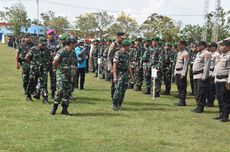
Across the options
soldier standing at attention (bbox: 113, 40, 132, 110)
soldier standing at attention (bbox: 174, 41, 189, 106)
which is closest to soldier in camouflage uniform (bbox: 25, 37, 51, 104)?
soldier standing at attention (bbox: 113, 40, 132, 110)

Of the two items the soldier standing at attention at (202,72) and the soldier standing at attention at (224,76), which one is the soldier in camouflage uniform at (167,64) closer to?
the soldier standing at attention at (202,72)

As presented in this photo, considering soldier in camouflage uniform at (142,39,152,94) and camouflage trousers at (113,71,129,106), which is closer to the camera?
camouflage trousers at (113,71,129,106)

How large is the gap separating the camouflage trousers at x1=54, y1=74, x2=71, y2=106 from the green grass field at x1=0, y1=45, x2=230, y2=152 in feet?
1.43

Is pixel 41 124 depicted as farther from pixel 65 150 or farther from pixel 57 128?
pixel 65 150

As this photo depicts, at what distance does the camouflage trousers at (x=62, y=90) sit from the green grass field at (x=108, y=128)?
436mm

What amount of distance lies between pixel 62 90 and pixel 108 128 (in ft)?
5.77

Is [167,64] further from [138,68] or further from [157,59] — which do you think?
[138,68]

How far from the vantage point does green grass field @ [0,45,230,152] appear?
25.7 feet

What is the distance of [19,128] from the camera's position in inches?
352

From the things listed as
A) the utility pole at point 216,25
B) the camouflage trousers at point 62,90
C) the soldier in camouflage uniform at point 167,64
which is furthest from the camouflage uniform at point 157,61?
the utility pole at point 216,25

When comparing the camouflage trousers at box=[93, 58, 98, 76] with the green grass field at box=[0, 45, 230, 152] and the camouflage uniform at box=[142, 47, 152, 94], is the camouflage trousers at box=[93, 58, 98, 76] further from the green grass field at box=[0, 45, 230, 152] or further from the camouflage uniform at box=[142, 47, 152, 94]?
the green grass field at box=[0, 45, 230, 152]

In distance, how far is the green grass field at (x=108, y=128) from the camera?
7846mm

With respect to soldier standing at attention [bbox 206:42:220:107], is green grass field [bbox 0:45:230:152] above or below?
below

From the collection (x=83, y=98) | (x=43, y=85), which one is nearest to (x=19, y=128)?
(x=43, y=85)
